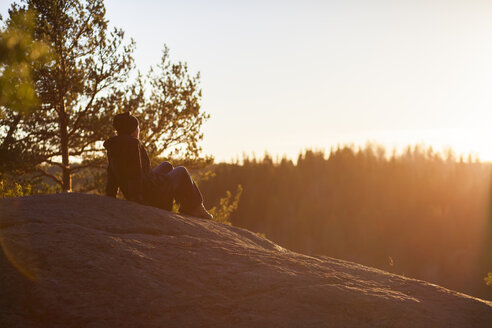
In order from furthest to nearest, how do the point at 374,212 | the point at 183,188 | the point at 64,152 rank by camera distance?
the point at 374,212, the point at 64,152, the point at 183,188

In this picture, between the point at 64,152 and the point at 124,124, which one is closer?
the point at 124,124

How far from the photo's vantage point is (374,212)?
99.8m

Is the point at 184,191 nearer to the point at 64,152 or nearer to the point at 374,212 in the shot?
the point at 64,152

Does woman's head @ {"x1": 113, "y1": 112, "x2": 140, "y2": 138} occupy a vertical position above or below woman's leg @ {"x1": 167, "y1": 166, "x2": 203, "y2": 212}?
above

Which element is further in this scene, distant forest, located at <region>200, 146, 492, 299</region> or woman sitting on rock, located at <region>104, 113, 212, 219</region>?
distant forest, located at <region>200, 146, 492, 299</region>

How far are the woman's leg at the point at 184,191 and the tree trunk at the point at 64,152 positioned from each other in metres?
10.9

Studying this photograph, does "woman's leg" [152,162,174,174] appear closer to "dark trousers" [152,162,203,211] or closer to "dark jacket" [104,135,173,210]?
"dark trousers" [152,162,203,211]

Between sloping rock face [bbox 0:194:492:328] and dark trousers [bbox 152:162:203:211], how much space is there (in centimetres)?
184

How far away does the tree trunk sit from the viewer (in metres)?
17.3

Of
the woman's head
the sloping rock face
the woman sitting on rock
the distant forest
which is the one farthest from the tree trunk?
the distant forest

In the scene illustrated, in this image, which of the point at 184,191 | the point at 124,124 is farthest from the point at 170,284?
the point at 184,191

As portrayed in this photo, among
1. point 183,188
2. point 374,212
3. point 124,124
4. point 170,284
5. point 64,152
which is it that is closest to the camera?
point 170,284

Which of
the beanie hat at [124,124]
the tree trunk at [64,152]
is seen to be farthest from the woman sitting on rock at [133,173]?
the tree trunk at [64,152]

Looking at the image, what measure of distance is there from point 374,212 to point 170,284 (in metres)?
99.6
